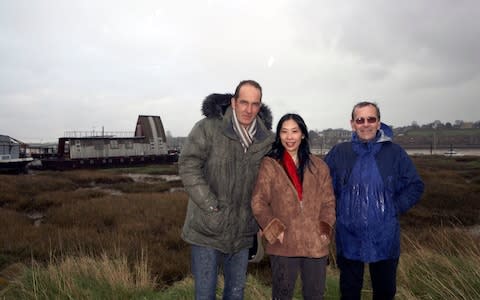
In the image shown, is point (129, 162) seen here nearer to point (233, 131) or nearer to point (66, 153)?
point (66, 153)

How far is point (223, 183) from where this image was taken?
2.56 meters

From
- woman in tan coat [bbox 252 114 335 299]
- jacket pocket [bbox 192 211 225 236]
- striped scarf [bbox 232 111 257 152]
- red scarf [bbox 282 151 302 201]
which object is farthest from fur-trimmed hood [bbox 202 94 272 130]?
jacket pocket [bbox 192 211 225 236]

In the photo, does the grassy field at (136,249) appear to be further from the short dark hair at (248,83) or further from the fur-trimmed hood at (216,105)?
the short dark hair at (248,83)

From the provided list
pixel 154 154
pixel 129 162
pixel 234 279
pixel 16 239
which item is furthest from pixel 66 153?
pixel 234 279

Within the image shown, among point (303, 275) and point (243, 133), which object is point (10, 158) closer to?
point (243, 133)

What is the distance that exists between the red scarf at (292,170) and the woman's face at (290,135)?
3.0 inches

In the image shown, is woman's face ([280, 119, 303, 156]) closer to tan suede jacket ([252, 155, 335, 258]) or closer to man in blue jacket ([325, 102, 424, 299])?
tan suede jacket ([252, 155, 335, 258])

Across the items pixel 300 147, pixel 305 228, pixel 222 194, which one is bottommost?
pixel 305 228

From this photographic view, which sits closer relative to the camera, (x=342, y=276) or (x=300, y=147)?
(x=300, y=147)

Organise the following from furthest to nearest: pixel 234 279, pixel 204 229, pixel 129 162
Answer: pixel 129 162 → pixel 234 279 → pixel 204 229

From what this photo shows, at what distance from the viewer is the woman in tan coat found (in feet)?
8.38

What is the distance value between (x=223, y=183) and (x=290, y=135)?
664 mm

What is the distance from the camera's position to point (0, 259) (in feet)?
21.7

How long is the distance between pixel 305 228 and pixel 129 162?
3625 cm
